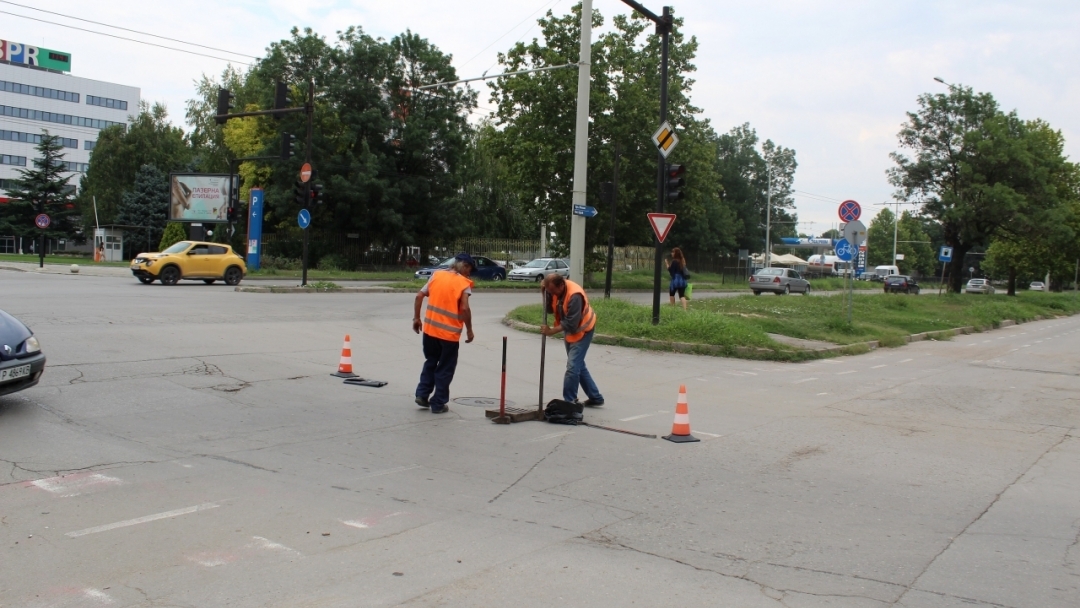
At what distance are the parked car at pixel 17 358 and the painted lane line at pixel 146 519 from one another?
11.5 feet

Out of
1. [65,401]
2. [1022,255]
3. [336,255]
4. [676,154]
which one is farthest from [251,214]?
[1022,255]

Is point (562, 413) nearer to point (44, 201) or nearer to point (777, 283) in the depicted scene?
point (777, 283)

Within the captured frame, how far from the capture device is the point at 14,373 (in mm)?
7844

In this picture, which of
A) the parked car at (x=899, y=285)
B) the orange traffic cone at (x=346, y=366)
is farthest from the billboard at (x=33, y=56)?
the orange traffic cone at (x=346, y=366)

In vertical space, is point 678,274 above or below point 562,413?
above

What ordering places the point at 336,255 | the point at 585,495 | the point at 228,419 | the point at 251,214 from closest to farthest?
the point at 585,495 → the point at 228,419 → the point at 251,214 → the point at 336,255

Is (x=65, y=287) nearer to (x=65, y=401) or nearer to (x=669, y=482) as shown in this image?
(x=65, y=401)

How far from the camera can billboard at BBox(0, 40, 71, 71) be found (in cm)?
9231

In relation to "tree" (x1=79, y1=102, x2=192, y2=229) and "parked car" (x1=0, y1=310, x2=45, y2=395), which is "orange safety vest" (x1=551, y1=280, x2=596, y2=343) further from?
"tree" (x1=79, y1=102, x2=192, y2=229)

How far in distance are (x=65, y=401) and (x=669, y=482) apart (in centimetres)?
630

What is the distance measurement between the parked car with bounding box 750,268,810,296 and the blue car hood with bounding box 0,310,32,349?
1486 inches

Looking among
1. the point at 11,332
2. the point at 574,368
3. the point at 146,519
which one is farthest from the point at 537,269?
the point at 146,519

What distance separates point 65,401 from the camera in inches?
343

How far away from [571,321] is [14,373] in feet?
18.1
